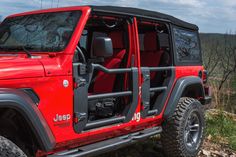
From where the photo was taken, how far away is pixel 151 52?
18.1ft

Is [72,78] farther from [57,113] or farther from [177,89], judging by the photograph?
[177,89]

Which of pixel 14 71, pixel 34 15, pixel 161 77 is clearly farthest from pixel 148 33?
pixel 14 71

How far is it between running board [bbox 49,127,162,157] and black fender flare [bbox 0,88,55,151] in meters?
0.24

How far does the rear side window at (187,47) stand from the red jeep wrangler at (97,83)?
13mm

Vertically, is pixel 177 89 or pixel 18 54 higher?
pixel 18 54

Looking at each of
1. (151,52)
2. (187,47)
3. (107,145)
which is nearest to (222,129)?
(187,47)

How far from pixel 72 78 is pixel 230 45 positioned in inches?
928

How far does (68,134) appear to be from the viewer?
3.69 meters

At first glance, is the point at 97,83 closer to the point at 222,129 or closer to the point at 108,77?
the point at 108,77

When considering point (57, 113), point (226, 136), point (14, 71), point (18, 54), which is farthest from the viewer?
point (226, 136)

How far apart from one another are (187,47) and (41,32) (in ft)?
7.99

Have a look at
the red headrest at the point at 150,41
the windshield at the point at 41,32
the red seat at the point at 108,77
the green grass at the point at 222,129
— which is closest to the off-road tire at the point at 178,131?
the red headrest at the point at 150,41

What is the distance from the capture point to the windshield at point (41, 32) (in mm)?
3964

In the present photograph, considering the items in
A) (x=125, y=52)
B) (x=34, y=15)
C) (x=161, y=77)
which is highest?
(x=34, y=15)
